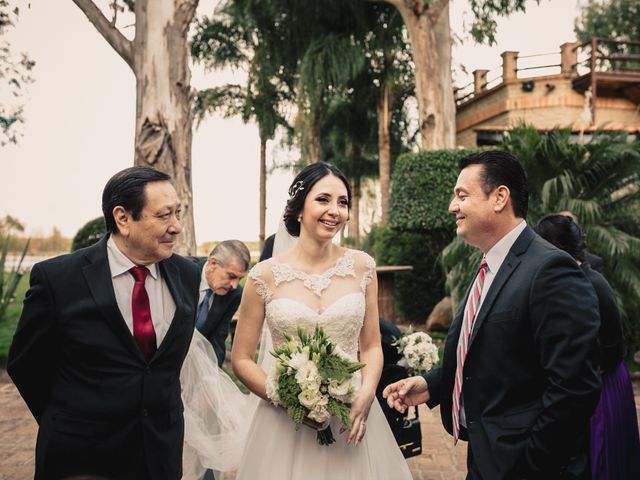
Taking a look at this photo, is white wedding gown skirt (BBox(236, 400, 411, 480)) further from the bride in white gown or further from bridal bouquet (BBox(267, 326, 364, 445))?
bridal bouquet (BBox(267, 326, 364, 445))

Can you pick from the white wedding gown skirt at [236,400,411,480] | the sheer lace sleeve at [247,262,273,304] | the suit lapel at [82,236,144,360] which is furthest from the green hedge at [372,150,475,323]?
the suit lapel at [82,236,144,360]

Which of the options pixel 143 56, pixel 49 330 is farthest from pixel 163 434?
pixel 143 56

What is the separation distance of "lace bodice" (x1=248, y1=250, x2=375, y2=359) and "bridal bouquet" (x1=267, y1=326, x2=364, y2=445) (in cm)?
33

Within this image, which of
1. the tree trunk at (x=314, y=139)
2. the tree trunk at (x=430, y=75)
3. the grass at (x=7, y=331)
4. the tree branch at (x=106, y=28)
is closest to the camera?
the tree branch at (x=106, y=28)

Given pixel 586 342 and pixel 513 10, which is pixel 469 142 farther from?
pixel 586 342

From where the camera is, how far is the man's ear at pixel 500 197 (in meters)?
2.46

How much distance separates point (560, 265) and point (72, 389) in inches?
86.2

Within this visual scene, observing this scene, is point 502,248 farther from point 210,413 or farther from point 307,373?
point 210,413

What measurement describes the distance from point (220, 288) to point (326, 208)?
55.7 inches

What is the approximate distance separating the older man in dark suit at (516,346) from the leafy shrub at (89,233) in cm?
1253

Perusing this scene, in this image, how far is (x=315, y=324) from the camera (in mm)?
2957

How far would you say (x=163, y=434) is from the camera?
8.61 feet

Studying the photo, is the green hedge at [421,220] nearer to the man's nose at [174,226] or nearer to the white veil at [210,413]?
the white veil at [210,413]

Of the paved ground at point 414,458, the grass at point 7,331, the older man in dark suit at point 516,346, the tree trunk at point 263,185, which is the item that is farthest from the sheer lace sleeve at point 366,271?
the tree trunk at point 263,185
